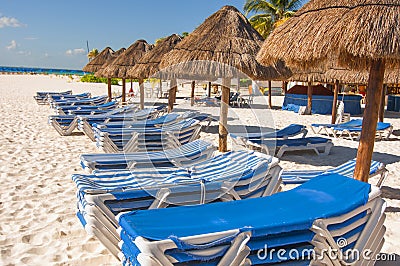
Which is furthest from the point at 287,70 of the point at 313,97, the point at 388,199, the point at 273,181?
the point at 313,97

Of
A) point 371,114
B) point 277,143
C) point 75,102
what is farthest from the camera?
point 75,102

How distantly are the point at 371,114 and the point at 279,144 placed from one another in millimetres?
3341

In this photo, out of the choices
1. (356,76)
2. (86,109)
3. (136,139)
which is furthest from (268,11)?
(136,139)

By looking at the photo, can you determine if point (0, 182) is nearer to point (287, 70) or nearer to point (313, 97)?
point (287, 70)

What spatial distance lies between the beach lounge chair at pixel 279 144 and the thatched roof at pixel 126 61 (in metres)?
6.97

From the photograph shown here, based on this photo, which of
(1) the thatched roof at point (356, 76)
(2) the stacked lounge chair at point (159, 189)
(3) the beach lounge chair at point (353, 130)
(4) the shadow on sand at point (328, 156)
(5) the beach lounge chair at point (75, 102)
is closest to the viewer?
(2) the stacked lounge chair at point (159, 189)

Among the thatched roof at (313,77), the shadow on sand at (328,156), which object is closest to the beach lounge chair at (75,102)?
the thatched roof at (313,77)

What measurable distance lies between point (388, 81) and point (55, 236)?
10433 millimetres

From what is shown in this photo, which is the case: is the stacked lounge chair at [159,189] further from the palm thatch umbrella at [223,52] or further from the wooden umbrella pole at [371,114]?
the palm thatch umbrella at [223,52]

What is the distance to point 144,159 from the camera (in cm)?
447

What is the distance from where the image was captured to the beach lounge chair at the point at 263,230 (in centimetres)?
195

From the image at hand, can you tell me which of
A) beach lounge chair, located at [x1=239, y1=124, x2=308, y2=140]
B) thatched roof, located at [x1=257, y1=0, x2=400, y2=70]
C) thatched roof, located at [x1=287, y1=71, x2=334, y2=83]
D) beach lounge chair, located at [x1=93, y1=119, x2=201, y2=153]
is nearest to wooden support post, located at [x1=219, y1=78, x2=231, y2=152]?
beach lounge chair, located at [x1=239, y1=124, x2=308, y2=140]

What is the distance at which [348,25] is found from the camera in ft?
11.1

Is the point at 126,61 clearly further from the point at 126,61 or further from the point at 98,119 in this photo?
the point at 98,119
